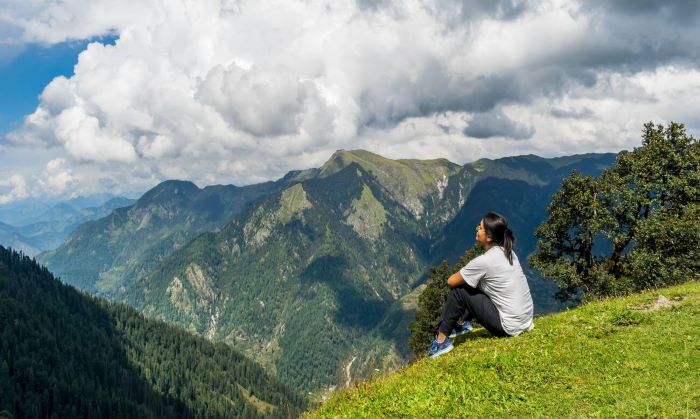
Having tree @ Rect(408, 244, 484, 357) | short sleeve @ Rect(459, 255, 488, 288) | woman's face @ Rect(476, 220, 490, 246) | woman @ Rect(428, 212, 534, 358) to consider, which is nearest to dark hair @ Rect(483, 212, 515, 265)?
woman @ Rect(428, 212, 534, 358)

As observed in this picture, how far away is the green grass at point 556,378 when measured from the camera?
35.5 ft

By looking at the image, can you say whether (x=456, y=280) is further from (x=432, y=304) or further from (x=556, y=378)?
(x=432, y=304)

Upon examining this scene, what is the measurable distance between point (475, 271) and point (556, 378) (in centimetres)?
411

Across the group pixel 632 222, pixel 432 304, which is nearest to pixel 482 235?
pixel 632 222

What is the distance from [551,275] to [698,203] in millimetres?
14077

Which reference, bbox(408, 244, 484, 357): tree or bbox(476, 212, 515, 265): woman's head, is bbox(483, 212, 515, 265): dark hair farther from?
bbox(408, 244, 484, 357): tree

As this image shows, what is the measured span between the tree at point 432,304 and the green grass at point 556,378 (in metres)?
45.8

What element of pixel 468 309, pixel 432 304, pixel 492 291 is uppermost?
pixel 492 291

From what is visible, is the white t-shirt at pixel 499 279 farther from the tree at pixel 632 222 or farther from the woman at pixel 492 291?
the tree at pixel 632 222

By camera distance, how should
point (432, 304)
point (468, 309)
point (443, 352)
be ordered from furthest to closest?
point (432, 304) < point (443, 352) < point (468, 309)

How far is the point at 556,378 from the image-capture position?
1259cm

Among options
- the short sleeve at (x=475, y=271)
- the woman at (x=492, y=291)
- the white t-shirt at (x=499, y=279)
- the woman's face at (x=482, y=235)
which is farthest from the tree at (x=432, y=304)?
the short sleeve at (x=475, y=271)

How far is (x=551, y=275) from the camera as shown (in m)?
43.2

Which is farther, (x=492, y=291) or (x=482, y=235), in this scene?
(x=482, y=235)
